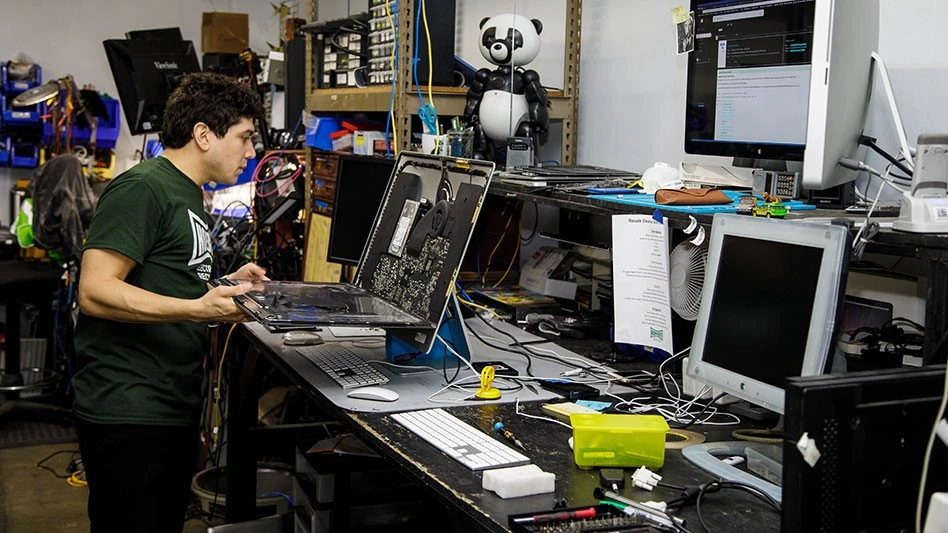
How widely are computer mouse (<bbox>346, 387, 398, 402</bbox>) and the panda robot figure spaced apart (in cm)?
107

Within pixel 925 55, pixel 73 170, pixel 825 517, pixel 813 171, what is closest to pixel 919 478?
pixel 825 517

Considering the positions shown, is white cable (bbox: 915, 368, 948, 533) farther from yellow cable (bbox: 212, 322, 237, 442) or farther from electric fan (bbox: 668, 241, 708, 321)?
yellow cable (bbox: 212, 322, 237, 442)

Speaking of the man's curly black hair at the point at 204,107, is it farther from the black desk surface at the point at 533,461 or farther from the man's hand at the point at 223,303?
the black desk surface at the point at 533,461

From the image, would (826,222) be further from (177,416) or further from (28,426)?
(28,426)

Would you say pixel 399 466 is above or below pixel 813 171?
below

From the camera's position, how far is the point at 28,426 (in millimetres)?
4734

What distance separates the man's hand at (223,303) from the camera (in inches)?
82.3

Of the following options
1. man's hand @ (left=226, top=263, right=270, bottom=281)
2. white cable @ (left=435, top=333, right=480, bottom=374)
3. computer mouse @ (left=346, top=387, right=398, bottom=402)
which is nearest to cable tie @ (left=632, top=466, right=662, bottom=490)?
computer mouse @ (left=346, top=387, right=398, bottom=402)

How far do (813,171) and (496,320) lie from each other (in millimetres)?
1208

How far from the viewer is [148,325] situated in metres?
2.28

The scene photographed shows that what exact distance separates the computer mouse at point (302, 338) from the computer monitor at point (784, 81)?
3.37 feet

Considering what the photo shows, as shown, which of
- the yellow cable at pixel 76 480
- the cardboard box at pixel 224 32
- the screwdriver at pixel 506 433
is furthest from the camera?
the cardboard box at pixel 224 32

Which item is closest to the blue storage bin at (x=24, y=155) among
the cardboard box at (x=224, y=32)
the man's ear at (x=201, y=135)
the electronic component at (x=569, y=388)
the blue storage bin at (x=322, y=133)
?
the cardboard box at (x=224, y=32)

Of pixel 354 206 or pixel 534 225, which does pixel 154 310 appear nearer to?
pixel 354 206
